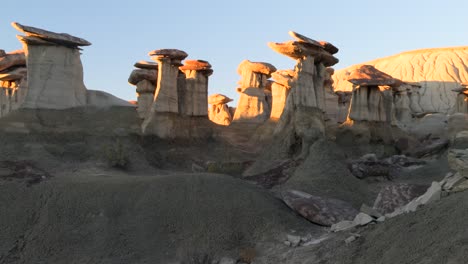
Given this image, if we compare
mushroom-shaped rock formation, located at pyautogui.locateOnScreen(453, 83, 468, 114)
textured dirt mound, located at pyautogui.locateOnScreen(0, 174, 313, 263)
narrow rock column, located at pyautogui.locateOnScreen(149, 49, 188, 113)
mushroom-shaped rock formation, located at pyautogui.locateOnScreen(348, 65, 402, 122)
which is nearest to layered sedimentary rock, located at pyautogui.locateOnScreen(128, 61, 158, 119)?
narrow rock column, located at pyautogui.locateOnScreen(149, 49, 188, 113)

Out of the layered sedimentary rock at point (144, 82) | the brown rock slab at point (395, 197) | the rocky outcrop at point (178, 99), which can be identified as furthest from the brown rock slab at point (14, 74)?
the brown rock slab at point (395, 197)

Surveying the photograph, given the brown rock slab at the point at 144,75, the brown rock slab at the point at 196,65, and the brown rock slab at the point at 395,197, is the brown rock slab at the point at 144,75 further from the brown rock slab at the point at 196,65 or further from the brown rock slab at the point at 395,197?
the brown rock slab at the point at 395,197

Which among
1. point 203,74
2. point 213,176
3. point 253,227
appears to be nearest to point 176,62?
point 203,74

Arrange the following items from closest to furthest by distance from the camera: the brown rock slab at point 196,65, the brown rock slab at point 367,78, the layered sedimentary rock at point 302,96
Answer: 1. the layered sedimentary rock at point 302,96
2. the brown rock slab at point 196,65
3. the brown rock slab at point 367,78

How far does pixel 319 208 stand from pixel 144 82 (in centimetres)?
1577

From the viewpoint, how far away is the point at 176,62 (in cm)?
2355

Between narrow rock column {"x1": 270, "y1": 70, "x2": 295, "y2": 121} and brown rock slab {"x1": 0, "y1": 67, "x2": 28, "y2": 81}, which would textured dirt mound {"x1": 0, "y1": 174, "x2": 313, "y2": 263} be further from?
brown rock slab {"x1": 0, "y1": 67, "x2": 28, "y2": 81}

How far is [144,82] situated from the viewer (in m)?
26.0

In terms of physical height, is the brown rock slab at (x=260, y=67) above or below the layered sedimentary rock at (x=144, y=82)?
above

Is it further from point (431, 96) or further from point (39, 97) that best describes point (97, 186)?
point (431, 96)

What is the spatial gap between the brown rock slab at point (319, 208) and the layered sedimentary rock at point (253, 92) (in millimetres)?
15883

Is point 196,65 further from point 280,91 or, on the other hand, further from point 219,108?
point 219,108

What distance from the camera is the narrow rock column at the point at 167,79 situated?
2289 centimetres

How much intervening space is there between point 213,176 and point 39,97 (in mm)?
9281
